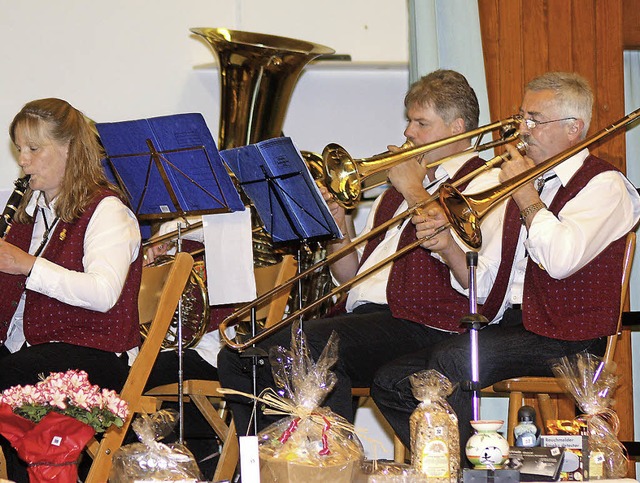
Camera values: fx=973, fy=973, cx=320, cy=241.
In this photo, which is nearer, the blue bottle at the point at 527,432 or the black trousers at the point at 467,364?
the blue bottle at the point at 527,432

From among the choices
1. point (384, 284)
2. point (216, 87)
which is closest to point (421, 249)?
point (384, 284)

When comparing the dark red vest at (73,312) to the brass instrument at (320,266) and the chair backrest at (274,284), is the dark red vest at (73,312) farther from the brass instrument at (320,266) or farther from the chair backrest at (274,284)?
the chair backrest at (274,284)

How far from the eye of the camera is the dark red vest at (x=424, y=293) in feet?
10.8

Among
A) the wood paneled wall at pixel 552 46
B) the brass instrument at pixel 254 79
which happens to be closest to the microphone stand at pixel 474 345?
the brass instrument at pixel 254 79

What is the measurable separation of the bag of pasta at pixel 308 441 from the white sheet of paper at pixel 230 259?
0.76 meters

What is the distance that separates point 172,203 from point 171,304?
332 mm

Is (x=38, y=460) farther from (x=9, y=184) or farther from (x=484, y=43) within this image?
(x=484, y=43)

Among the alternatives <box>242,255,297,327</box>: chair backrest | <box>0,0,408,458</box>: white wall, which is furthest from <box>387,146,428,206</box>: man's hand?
<box>0,0,408,458</box>: white wall

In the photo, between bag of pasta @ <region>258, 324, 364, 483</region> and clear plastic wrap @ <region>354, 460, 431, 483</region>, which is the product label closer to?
Answer: clear plastic wrap @ <region>354, 460, 431, 483</region>

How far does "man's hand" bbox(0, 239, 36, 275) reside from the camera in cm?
295

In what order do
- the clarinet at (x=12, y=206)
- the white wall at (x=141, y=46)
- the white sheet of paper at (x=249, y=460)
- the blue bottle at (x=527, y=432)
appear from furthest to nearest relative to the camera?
the white wall at (x=141, y=46) → the clarinet at (x=12, y=206) → the blue bottle at (x=527, y=432) → the white sheet of paper at (x=249, y=460)

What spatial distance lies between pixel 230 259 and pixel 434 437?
1.17m

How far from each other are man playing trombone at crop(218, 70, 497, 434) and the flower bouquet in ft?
2.93

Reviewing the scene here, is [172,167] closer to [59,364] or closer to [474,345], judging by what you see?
[59,364]
